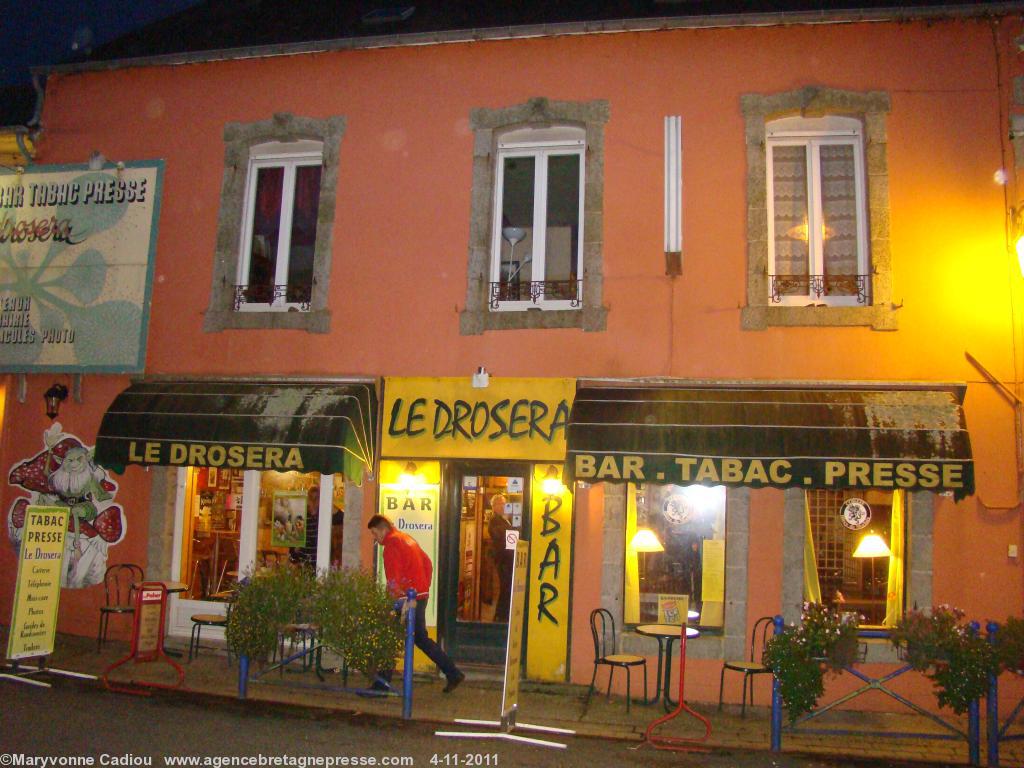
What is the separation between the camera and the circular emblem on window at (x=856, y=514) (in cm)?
807

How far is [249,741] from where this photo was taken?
237 inches

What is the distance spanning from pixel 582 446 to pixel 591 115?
11.6ft

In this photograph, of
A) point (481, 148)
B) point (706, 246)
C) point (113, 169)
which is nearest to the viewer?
point (706, 246)

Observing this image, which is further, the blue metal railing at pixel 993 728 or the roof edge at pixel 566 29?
the roof edge at pixel 566 29

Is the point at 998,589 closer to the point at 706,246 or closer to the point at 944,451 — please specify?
the point at 944,451

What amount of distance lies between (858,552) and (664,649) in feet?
6.83

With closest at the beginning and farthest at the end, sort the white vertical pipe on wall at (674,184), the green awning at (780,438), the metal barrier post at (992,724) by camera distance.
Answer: the metal barrier post at (992,724) → the green awning at (780,438) → the white vertical pipe on wall at (674,184)

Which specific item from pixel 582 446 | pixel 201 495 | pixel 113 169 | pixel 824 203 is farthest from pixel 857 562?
pixel 113 169

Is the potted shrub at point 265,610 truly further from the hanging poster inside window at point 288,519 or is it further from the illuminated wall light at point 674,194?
the illuminated wall light at point 674,194

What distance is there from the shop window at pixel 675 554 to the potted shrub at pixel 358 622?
2.44 m

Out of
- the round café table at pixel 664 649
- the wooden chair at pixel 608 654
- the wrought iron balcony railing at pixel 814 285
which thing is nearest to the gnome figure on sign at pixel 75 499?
the wooden chair at pixel 608 654

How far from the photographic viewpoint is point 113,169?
384 inches

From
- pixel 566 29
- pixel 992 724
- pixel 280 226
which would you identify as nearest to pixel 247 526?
pixel 280 226

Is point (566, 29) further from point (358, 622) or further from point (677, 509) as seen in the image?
point (358, 622)
